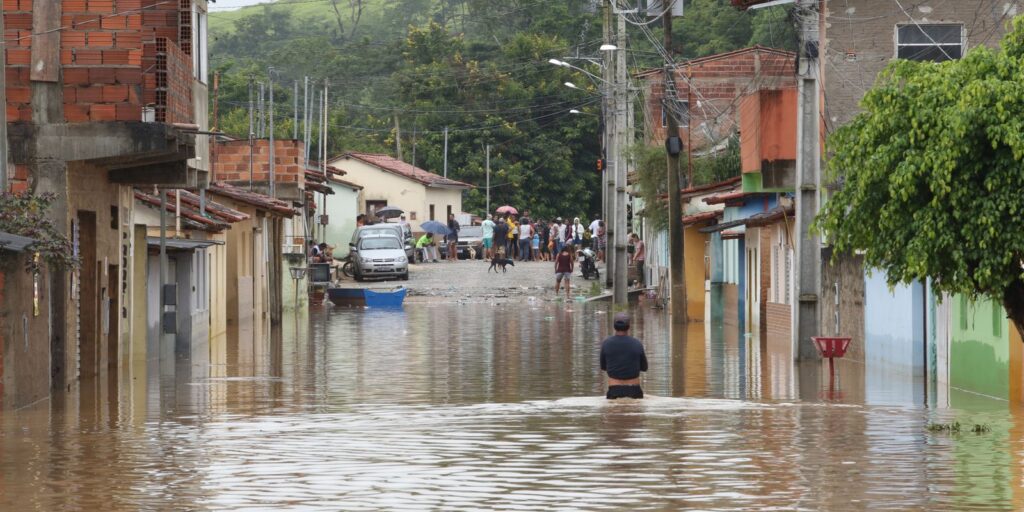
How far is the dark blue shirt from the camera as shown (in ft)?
68.3

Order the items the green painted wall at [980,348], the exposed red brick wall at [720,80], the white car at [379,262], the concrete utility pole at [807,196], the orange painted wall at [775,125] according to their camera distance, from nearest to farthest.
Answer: the green painted wall at [980,348]
the concrete utility pole at [807,196]
the orange painted wall at [775,125]
the exposed red brick wall at [720,80]
the white car at [379,262]

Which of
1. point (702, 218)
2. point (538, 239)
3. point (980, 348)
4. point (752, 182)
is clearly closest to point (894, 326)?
point (980, 348)

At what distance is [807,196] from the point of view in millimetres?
29578

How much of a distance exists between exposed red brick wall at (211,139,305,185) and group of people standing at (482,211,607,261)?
56.8ft

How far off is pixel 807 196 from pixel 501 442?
1397cm

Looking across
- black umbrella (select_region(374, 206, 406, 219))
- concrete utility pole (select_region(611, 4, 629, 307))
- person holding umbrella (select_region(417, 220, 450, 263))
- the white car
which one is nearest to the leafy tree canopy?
concrete utility pole (select_region(611, 4, 629, 307))

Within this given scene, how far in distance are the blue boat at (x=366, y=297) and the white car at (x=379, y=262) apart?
7.21 metres

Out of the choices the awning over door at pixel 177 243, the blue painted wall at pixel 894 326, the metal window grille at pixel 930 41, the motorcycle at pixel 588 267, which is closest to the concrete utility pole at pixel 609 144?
the motorcycle at pixel 588 267

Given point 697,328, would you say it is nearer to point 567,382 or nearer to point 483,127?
point 567,382

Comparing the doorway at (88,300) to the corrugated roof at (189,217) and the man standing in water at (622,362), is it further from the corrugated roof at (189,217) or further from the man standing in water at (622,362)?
the man standing in water at (622,362)

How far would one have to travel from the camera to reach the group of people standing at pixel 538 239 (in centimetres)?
7419

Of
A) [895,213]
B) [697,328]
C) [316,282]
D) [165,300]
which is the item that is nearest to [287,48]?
[316,282]

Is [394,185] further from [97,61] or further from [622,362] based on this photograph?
[622,362]

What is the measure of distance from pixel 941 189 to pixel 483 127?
3074 inches
